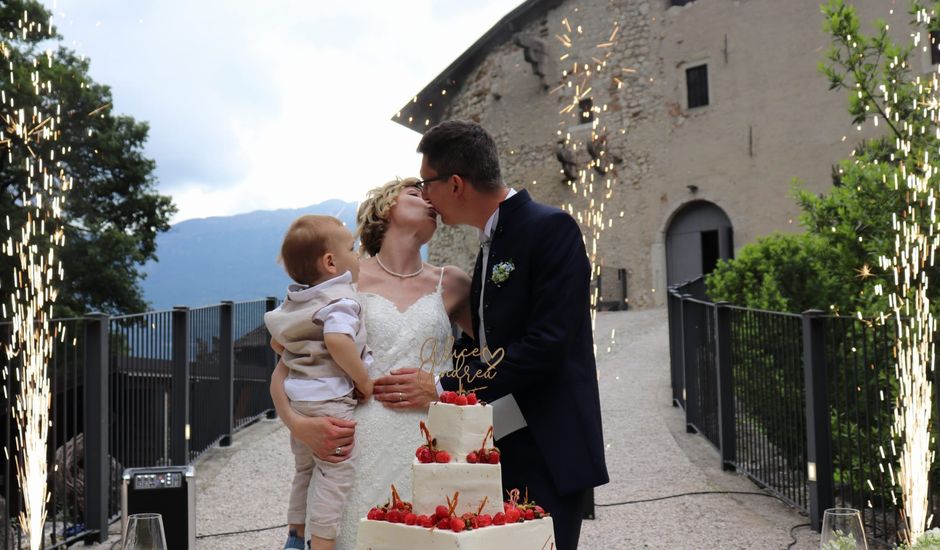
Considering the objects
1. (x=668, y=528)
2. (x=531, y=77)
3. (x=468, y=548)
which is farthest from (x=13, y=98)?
(x=468, y=548)

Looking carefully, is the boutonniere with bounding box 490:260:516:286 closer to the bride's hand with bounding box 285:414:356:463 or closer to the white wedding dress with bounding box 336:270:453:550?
the white wedding dress with bounding box 336:270:453:550

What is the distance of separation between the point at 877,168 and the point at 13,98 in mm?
19341

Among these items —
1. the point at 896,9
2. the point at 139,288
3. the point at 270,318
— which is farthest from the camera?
the point at 139,288

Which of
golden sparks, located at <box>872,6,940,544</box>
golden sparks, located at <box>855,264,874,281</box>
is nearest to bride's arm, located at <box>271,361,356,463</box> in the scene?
Answer: golden sparks, located at <box>872,6,940,544</box>

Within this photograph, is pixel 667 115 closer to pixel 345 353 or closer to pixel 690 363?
pixel 690 363

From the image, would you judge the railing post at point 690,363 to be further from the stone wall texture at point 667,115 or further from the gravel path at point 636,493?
the stone wall texture at point 667,115

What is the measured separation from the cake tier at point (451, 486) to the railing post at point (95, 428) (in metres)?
4.19

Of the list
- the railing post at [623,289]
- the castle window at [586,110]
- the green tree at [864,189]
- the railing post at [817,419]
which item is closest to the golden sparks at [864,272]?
the green tree at [864,189]

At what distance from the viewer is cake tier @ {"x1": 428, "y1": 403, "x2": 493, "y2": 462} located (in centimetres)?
221

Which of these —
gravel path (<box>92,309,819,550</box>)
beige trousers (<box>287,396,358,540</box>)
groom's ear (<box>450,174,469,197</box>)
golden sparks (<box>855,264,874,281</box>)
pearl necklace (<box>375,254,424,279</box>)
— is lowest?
gravel path (<box>92,309,819,550</box>)

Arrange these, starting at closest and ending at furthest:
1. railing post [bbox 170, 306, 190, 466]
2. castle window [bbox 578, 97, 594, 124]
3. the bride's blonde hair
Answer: the bride's blonde hair
railing post [bbox 170, 306, 190, 466]
castle window [bbox 578, 97, 594, 124]

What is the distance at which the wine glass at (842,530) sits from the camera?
192 cm

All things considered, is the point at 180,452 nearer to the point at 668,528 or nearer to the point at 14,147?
the point at 668,528

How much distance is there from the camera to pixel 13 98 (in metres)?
20.5
